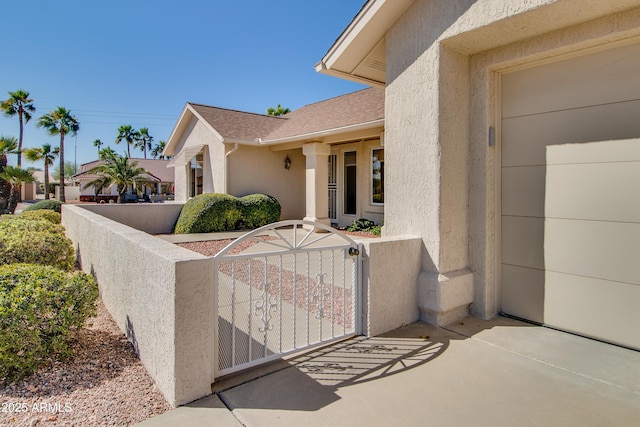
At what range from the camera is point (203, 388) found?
2.73 meters

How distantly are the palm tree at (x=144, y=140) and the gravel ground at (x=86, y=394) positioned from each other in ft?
228

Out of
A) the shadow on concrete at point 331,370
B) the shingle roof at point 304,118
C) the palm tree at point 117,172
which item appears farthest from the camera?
the palm tree at point 117,172

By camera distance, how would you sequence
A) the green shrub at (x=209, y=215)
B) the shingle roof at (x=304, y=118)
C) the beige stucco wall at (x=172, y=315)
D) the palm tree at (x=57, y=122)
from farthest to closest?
1. the palm tree at (x=57, y=122)
2. the green shrub at (x=209, y=215)
3. the shingle roof at (x=304, y=118)
4. the beige stucco wall at (x=172, y=315)

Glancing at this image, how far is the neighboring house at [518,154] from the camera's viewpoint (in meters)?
3.54

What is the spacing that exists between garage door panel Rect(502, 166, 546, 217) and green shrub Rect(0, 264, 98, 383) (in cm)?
498

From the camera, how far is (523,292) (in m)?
4.34

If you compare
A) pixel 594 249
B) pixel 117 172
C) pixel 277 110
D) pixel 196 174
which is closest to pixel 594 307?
pixel 594 249

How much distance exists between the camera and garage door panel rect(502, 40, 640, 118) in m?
3.50

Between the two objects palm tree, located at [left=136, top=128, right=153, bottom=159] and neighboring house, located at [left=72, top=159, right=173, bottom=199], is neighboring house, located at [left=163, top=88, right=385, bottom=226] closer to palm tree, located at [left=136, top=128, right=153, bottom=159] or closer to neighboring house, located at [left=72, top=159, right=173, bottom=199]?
neighboring house, located at [left=72, top=159, right=173, bottom=199]

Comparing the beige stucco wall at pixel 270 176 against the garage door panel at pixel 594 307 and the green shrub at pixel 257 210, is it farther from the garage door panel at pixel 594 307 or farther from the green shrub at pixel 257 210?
the garage door panel at pixel 594 307

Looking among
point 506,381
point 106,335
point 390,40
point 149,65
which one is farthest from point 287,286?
point 149,65

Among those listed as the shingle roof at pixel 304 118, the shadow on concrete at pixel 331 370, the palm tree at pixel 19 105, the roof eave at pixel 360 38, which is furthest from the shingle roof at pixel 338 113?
the palm tree at pixel 19 105

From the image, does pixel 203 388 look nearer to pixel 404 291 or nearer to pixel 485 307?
pixel 404 291

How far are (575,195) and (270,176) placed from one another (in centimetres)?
1189
